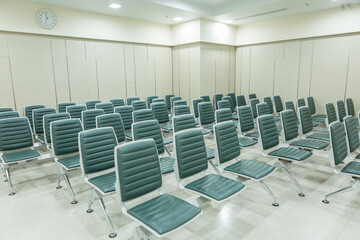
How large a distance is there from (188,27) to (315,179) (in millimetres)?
6071

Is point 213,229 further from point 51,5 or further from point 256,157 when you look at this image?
point 51,5

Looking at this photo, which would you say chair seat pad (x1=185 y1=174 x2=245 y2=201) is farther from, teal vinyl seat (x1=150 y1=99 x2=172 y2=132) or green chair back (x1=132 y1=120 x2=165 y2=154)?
teal vinyl seat (x1=150 y1=99 x2=172 y2=132)

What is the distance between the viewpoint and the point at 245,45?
888cm

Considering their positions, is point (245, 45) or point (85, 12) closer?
point (85, 12)

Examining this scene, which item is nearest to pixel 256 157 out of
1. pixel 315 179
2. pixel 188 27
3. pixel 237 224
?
pixel 315 179

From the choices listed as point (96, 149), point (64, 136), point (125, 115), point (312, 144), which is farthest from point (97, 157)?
point (312, 144)

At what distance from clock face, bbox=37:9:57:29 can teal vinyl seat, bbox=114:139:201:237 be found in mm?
5473

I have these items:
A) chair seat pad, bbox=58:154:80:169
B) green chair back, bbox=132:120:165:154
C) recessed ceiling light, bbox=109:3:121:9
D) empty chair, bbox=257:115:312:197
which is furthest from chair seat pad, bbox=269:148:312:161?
recessed ceiling light, bbox=109:3:121:9

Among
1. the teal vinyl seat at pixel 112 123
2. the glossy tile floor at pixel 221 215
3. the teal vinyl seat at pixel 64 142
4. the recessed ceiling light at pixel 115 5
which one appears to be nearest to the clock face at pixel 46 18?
the recessed ceiling light at pixel 115 5

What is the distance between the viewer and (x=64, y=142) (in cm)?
340

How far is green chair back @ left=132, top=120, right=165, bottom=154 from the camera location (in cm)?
323

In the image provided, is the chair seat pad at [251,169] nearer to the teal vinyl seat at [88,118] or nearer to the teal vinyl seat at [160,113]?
the teal vinyl seat at [160,113]

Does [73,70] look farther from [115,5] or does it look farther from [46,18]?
[115,5]

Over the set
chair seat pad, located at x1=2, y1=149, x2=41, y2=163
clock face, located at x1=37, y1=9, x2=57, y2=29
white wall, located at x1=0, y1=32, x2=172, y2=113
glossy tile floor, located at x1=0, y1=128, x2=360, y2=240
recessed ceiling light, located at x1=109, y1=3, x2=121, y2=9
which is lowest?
glossy tile floor, located at x1=0, y1=128, x2=360, y2=240
